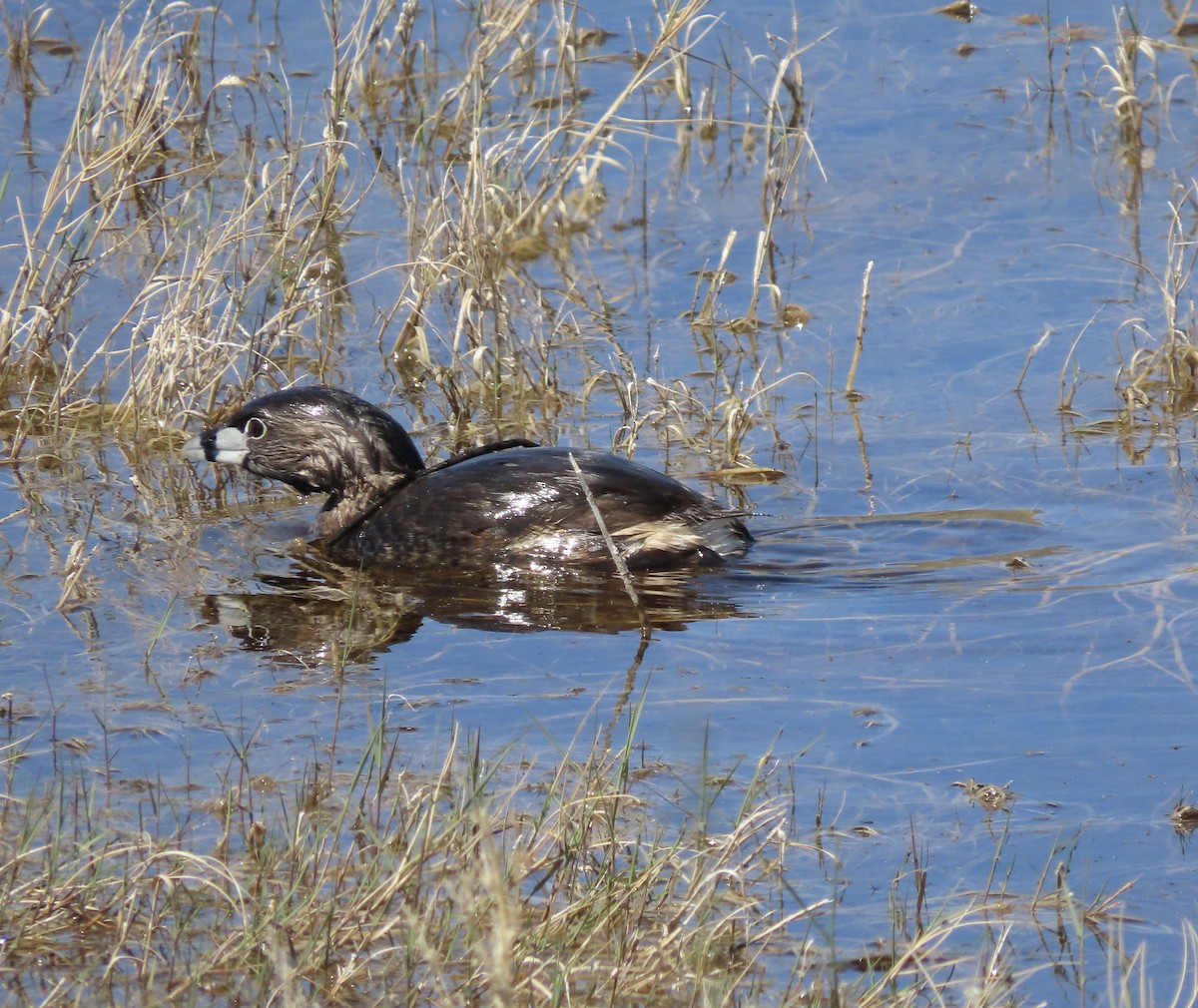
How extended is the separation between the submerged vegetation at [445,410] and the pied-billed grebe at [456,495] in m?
0.29

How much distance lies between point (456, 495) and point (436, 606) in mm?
572

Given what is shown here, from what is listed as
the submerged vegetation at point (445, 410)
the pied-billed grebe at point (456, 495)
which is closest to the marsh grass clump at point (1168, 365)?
the submerged vegetation at point (445, 410)

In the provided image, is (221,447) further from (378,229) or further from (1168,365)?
(1168,365)

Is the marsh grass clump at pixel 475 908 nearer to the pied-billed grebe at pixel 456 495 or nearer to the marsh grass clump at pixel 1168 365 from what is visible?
the pied-billed grebe at pixel 456 495

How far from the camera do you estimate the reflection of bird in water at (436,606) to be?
6.06 metres

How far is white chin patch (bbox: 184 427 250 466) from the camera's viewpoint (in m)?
Result: 7.27

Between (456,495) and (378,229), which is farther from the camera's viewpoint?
(378,229)

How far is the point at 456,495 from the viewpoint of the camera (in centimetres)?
683

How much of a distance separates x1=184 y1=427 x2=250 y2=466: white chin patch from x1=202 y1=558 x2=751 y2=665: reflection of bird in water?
0.66 meters

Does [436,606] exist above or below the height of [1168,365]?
below

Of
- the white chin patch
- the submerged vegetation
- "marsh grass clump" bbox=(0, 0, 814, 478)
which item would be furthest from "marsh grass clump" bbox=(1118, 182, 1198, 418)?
the white chin patch

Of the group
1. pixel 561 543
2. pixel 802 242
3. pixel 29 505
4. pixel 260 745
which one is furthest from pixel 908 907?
pixel 802 242

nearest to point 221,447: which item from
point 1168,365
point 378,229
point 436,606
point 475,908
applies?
point 436,606

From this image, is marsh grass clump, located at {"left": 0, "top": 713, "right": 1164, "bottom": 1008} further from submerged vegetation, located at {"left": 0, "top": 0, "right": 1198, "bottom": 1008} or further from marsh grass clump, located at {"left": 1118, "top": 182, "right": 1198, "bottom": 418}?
marsh grass clump, located at {"left": 1118, "top": 182, "right": 1198, "bottom": 418}
